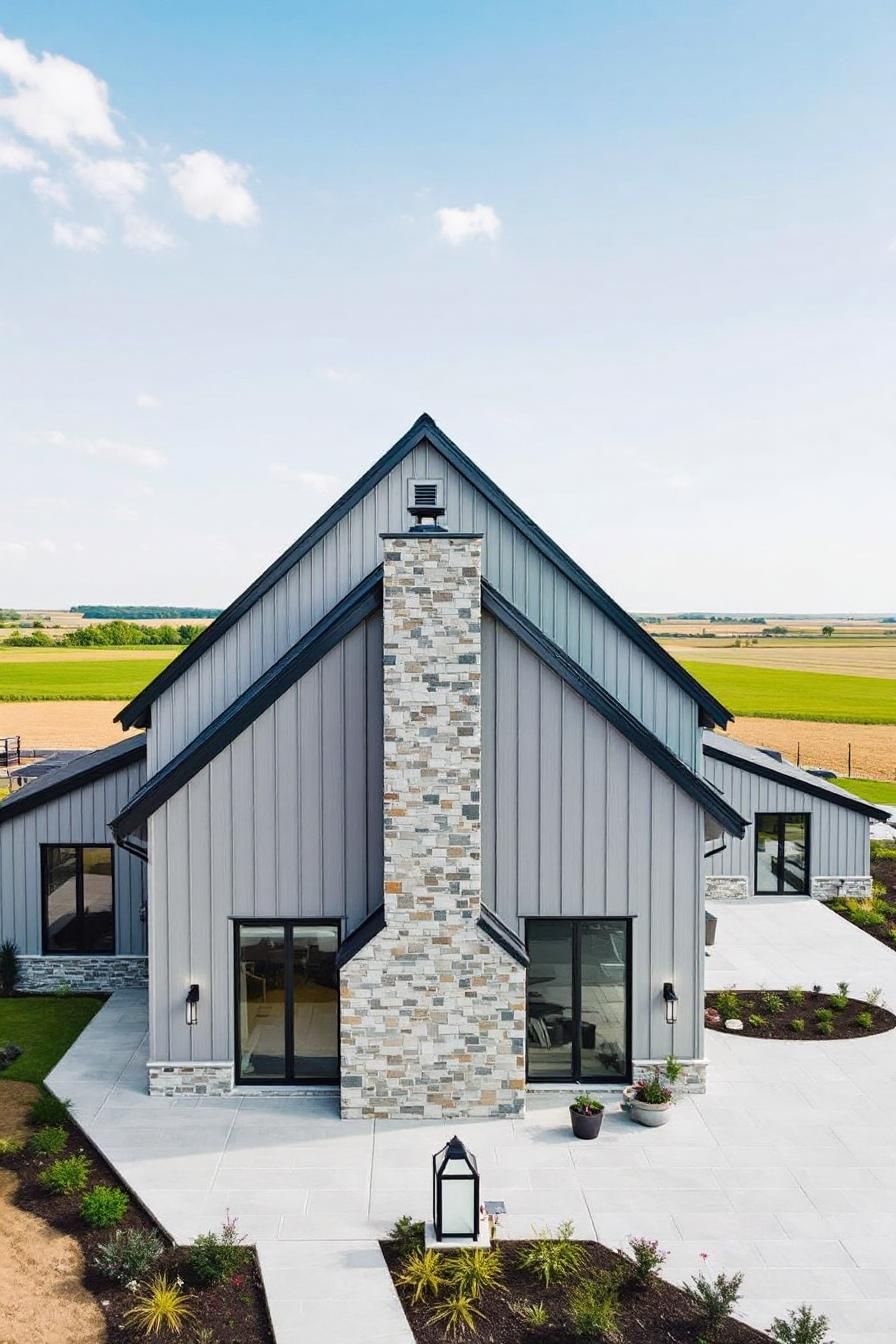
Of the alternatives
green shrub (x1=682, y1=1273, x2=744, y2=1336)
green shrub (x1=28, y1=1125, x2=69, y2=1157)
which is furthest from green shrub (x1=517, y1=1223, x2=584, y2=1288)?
green shrub (x1=28, y1=1125, x2=69, y2=1157)

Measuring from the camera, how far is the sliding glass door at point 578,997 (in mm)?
12500

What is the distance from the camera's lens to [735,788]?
2244cm

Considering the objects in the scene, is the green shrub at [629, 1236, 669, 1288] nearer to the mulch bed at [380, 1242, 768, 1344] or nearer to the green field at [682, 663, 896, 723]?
the mulch bed at [380, 1242, 768, 1344]

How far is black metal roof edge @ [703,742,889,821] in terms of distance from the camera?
2219 centimetres

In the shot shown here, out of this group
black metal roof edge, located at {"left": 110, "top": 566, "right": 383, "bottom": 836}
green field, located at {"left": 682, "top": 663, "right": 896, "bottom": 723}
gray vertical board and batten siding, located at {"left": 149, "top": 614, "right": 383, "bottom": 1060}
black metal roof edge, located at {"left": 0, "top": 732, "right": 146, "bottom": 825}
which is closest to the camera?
black metal roof edge, located at {"left": 110, "top": 566, "right": 383, "bottom": 836}

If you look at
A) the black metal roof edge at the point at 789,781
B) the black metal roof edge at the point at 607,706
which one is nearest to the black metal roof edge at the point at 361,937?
the black metal roof edge at the point at 607,706

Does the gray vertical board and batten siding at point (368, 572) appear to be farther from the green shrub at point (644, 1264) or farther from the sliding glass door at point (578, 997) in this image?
the green shrub at point (644, 1264)

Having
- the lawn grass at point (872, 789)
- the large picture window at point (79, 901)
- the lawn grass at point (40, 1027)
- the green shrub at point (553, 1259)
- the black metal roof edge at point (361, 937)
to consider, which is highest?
the black metal roof edge at point (361, 937)

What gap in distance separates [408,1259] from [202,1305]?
199cm

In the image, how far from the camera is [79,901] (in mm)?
16828

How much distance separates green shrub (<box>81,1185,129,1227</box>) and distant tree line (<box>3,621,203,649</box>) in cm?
13701

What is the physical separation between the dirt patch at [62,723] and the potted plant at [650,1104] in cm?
3598

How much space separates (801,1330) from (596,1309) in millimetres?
1719

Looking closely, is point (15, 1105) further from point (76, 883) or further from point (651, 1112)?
point (651, 1112)
